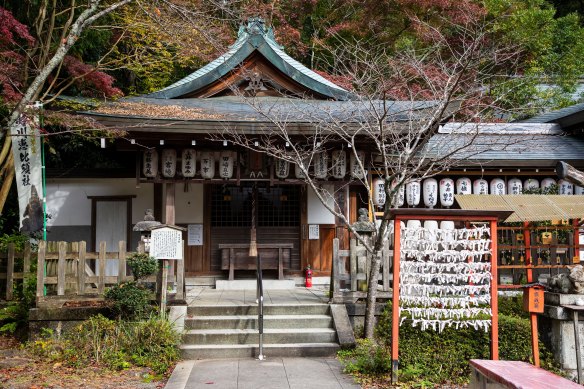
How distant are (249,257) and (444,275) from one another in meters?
6.87

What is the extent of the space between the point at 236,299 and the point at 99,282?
2948 millimetres

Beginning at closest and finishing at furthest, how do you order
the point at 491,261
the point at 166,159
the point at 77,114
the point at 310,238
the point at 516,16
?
the point at 491,261
the point at 77,114
the point at 166,159
the point at 310,238
the point at 516,16

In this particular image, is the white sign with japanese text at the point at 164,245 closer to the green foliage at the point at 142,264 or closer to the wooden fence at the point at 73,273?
the green foliage at the point at 142,264

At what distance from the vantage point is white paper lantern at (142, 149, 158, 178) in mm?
11992

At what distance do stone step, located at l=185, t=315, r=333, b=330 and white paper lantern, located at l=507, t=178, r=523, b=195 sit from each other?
7686 mm

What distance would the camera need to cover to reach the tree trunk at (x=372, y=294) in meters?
8.46

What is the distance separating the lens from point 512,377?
12.9 ft

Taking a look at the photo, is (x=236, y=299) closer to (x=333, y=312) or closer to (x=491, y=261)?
(x=333, y=312)

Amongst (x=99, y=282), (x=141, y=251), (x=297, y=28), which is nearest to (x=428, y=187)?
(x=141, y=251)

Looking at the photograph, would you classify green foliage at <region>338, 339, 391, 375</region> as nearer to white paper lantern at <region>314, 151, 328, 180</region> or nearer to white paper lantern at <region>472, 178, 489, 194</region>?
white paper lantern at <region>314, 151, 328, 180</region>

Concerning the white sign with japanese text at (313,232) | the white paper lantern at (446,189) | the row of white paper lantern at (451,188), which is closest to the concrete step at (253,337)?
the white sign with japanese text at (313,232)

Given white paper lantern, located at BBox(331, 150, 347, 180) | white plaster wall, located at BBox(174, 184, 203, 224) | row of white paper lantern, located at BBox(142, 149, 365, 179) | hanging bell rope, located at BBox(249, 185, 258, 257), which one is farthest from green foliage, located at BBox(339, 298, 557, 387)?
white plaster wall, located at BBox(174, 184, 203, 224)

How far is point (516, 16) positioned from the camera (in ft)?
64.8

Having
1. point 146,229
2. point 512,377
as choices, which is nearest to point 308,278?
point 146,229
